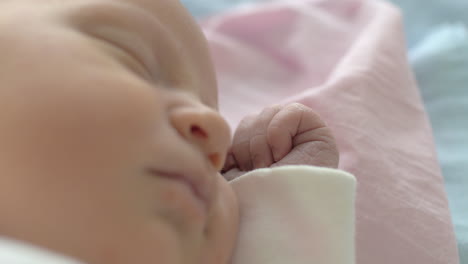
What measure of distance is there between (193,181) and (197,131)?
0.05m

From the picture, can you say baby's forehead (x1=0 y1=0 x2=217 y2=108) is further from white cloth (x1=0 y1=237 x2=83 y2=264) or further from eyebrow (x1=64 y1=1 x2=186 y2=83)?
white cloth (x1=0 y1=237 x2=83 y2=264)

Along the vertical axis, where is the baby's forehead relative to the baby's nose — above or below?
above

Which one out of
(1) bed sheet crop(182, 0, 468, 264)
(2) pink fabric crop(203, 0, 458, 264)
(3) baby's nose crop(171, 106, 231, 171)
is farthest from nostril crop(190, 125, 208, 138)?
(1) bed sheet crop(182, 0, 468, 264)

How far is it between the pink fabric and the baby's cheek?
184 mm

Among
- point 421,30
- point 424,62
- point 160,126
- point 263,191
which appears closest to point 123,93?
point 160,126

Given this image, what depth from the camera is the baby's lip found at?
21.4 inches

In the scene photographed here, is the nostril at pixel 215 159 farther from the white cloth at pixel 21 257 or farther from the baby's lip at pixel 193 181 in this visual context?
the white cloth at pixel 21 257

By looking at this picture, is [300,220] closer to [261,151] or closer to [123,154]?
[261,151]

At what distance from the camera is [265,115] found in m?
0.81

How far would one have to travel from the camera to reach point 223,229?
2.09 ft

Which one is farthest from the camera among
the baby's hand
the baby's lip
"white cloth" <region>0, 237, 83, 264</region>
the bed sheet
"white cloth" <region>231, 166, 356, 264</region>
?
the bed sheet

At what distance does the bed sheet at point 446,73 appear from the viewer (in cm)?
97

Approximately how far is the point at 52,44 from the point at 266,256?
344 millimetres

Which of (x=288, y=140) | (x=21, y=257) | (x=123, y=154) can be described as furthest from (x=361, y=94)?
(x=21, y=257)
